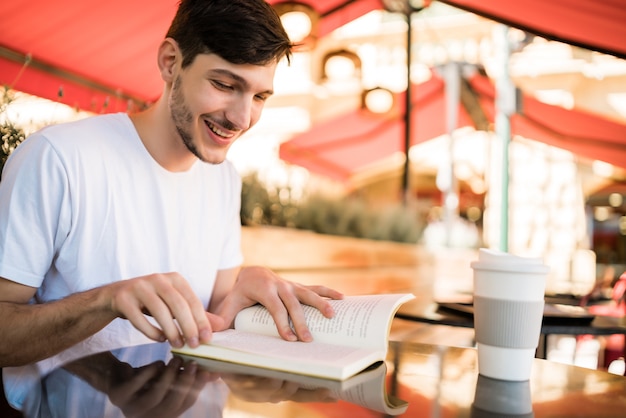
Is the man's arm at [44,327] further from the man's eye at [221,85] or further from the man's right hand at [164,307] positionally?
the man's eye at [221,85]

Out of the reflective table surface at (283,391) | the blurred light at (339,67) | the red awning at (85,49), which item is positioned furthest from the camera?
the blurred light at (339,67)

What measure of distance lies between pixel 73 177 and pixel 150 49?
2.36 m

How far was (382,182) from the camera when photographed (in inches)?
677

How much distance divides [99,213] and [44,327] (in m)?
0.34

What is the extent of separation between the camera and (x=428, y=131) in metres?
9.54

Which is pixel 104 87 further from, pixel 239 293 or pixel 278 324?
pixel 278 324

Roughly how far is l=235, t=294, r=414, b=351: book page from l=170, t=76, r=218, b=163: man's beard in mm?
532

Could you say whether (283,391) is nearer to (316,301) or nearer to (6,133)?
(316,301)

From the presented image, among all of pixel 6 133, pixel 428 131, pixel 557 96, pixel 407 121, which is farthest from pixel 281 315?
pixel 557 96

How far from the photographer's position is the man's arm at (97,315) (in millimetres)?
Result: 776

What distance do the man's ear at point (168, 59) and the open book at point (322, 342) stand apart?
2.16 feet

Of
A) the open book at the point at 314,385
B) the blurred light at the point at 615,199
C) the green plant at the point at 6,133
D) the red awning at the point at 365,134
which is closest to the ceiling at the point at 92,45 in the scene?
the green plant at the point at 6,133

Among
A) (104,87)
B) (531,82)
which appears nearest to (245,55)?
(104,87)

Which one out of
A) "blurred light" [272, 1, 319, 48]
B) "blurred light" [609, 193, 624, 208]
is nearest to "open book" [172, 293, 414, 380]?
"blurred light" [272, 1, 319, 48]
